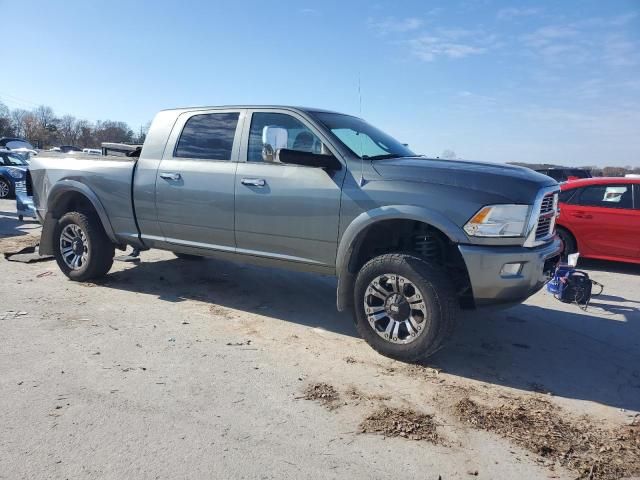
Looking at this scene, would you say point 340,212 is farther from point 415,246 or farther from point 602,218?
point 602,218

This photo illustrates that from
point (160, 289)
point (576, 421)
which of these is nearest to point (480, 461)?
point (576, 421)

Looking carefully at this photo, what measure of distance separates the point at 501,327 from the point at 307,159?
2.61m

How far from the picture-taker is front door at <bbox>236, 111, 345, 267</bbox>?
4.39 meters

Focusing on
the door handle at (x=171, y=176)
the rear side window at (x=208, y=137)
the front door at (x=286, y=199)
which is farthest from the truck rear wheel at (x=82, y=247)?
the front door at (x=286, y=199)

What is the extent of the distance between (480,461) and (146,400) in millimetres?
2098

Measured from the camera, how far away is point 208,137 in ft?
17.2

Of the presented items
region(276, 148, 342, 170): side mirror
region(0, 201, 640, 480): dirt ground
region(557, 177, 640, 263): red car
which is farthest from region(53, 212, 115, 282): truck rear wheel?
region(557, 177, 640, 263): red car

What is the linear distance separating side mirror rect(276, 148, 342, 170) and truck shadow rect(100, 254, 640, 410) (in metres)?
1.60

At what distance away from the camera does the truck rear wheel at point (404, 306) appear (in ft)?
12.6

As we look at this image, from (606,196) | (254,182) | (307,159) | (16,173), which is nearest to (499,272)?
(307,159)

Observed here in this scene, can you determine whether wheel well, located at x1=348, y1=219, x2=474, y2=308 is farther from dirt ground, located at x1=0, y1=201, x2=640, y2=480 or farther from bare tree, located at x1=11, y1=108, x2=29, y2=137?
bare tree, located at x1=11, y1=108, x2=29, y2=137

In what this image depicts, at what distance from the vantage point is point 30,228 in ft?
35.0

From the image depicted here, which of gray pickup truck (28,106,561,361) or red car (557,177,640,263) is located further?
red car (557,177,640,263)

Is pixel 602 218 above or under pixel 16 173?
above
